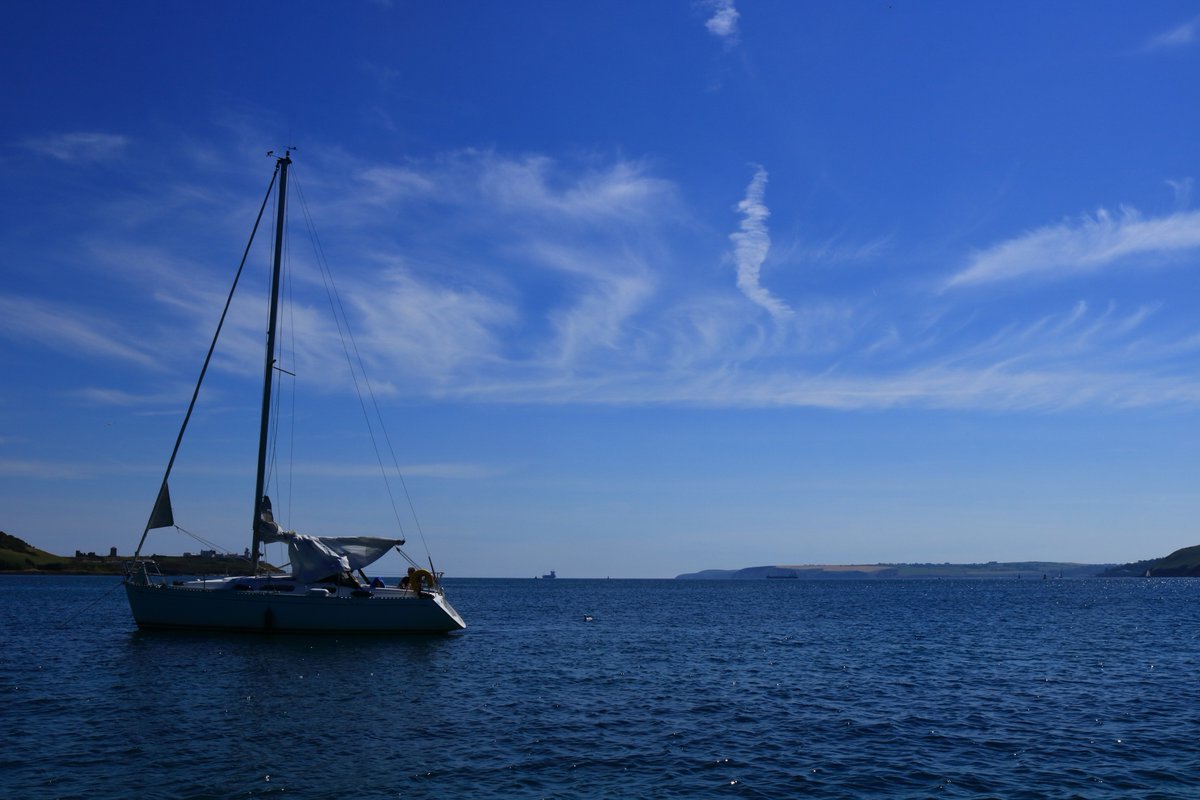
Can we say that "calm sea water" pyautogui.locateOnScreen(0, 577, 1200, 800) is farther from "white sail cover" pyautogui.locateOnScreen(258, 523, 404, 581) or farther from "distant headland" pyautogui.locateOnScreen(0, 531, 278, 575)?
"distant headland" pyautogui.locateOnScreen(0, 531, 278, 575)

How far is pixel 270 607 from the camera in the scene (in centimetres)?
4178

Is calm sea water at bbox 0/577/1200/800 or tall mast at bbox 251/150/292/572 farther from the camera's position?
tall mast at bbox 251/150/292/572

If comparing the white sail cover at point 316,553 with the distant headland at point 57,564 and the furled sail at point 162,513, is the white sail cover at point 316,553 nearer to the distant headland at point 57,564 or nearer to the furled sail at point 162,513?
the furled sail at point 162,513

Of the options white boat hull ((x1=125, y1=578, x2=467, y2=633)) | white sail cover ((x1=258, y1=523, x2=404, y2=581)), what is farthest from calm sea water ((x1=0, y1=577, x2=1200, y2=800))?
white sail cover ((x1=258, y1=523, x2=404, y2=581))

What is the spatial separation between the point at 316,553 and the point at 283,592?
2356 millimetres

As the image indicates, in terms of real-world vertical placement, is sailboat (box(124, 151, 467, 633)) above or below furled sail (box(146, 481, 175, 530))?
below

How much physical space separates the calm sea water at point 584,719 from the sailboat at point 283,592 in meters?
1.22

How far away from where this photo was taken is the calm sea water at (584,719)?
18.3 metres

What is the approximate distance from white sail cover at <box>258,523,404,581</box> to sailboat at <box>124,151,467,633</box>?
49mm

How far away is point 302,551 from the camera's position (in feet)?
142

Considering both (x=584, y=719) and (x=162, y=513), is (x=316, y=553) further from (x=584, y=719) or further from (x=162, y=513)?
(x=584, y=719)

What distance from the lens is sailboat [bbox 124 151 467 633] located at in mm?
41938

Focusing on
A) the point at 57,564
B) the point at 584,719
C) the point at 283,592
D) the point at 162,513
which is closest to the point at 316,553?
the point at 283,592

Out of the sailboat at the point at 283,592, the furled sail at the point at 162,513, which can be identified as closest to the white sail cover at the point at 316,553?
the sailboat at the point at 283,592
